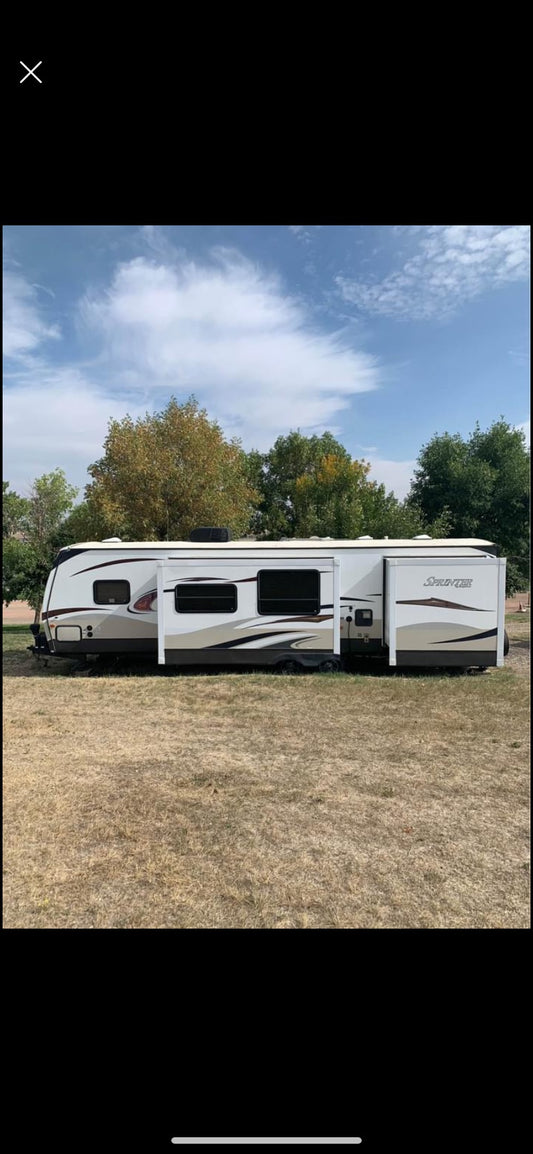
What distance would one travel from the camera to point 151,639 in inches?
379

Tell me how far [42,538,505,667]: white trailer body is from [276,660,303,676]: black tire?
0.13m

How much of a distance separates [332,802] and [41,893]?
2.27 meters

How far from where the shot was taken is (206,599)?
30.6 feet

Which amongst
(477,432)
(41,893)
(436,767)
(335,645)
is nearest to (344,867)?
(41,893)

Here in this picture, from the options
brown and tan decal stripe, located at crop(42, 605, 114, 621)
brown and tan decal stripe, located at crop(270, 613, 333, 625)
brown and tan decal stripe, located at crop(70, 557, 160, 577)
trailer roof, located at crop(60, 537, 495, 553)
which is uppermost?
trailer roof, located at crop(60, 537, 495, 553)

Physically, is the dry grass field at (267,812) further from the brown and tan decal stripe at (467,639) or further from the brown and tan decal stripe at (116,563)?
the brown and tan decal stripe at (116,563)

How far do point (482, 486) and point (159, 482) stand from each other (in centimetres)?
1371

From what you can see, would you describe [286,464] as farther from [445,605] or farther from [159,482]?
[445,605]

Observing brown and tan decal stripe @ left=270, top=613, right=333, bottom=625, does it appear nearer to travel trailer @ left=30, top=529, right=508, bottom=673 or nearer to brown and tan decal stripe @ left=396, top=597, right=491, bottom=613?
travel trailer @ left=30, top=529, right=508, bottom=673

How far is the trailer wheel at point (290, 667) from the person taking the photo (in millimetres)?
9336

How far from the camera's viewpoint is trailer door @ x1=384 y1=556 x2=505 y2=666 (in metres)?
9.05

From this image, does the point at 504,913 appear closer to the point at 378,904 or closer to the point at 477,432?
the point at 378,904

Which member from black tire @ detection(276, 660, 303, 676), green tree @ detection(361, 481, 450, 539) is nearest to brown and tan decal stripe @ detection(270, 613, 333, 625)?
black tire @ detection(276, 660, 303, 676)
